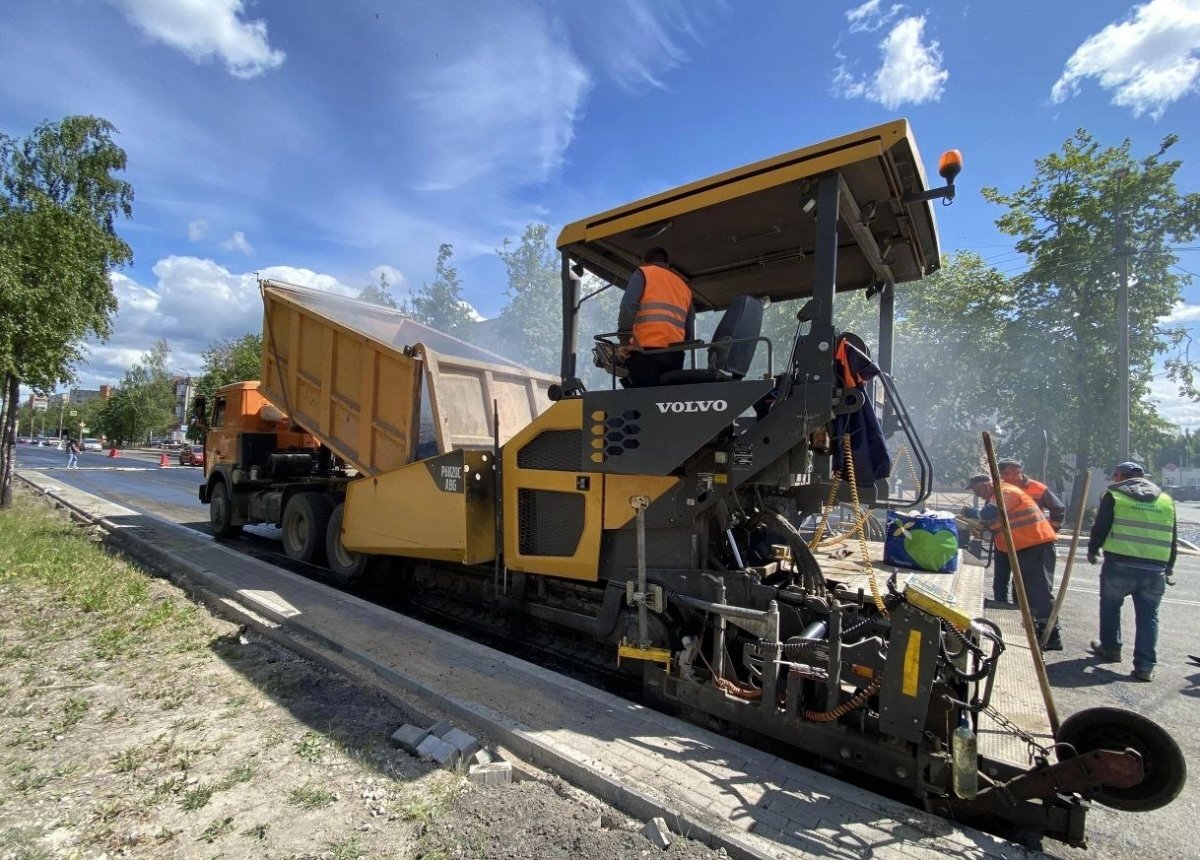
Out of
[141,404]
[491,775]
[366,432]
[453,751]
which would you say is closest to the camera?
[491,775]

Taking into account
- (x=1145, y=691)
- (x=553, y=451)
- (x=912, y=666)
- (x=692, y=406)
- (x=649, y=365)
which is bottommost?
(x=1145, y=691)

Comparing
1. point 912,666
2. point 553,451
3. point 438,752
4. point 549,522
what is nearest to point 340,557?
point 549,522

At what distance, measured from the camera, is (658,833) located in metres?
2.34

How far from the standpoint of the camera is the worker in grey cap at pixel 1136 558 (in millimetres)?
4660

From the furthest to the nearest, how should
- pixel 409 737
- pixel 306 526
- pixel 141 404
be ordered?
pixel 141 404 → pixel 306 526 → pixel 409 737

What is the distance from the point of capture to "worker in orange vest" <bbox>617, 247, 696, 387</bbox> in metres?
3.56

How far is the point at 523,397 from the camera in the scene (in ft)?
21.0

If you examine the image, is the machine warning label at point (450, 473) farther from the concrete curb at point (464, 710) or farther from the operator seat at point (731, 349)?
the operator seat at point (731, 349)

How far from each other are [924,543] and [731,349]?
181 cm

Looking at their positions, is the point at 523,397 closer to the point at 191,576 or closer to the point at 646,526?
the point at 646,526

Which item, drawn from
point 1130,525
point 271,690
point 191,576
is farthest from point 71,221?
point 1130,525

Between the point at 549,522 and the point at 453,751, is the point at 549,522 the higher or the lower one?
the higher one

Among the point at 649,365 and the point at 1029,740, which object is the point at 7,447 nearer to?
the point at 649,365

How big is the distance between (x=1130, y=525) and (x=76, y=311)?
1411 cm
